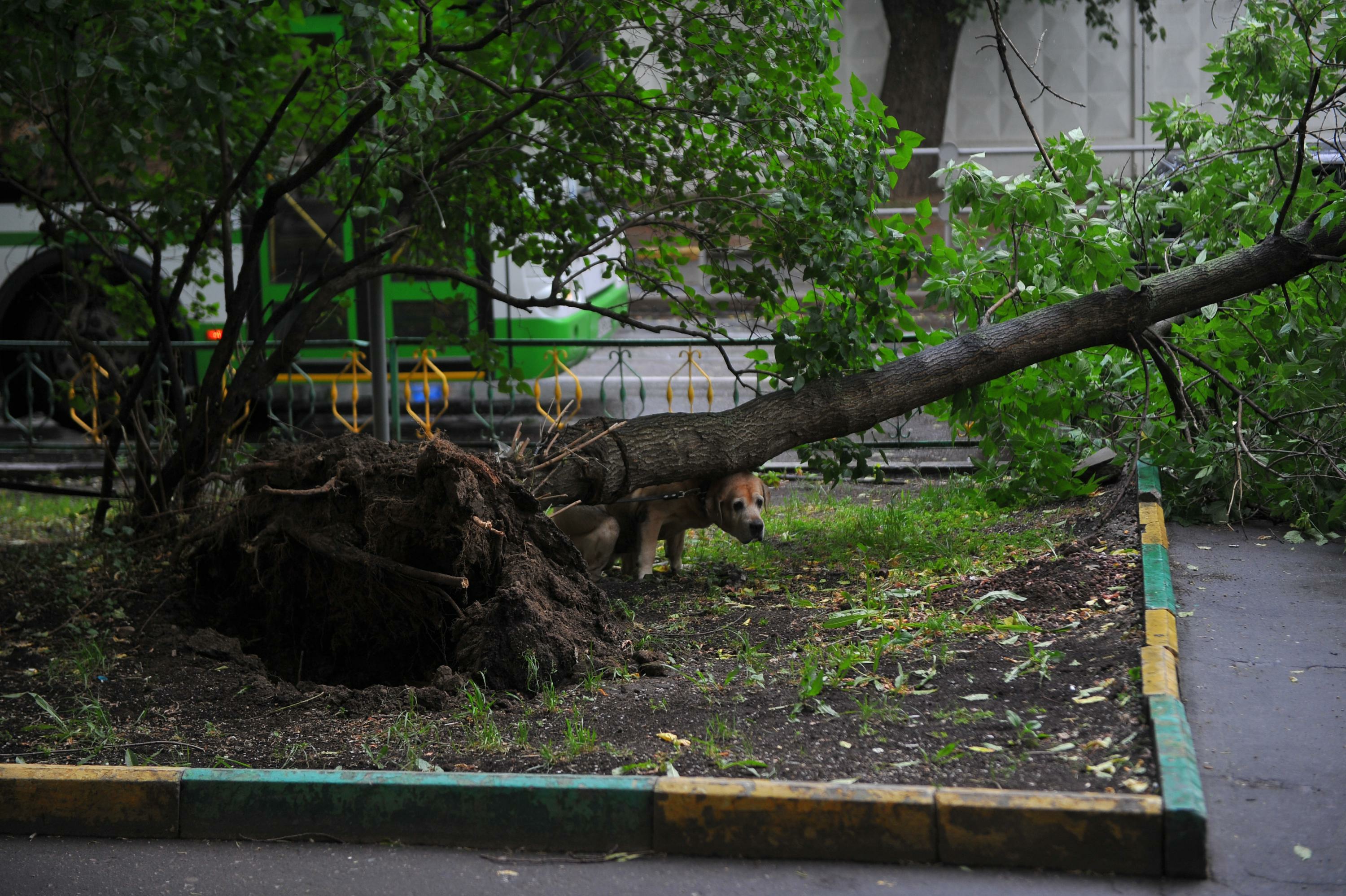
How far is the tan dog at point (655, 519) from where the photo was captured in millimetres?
6133

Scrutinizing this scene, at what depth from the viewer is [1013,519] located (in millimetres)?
7070

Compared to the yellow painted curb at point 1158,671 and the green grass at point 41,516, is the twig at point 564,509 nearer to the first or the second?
the yellow painted curb at point 1158,671

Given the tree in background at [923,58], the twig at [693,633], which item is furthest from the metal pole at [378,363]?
the tree in background at [923,58]

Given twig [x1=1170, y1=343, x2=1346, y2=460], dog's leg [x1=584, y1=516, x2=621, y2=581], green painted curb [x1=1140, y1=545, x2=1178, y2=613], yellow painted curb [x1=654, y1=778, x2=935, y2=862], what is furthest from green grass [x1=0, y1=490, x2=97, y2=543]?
twig [x1=1170, y1=343, x2=1346, y2=460]

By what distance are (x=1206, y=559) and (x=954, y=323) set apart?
2169 mm

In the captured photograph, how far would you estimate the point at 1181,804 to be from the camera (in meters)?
3.05

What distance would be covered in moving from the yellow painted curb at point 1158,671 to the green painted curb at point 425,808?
172 centimetres

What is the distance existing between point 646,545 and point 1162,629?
2.82 metres

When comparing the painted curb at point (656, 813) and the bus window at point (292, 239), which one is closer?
the painted curb at point (656, 813)

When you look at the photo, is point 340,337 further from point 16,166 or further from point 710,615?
point 710,615

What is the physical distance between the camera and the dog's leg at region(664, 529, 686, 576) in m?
6.55

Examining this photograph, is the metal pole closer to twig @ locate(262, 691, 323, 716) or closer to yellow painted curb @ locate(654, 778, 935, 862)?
twig @ locate(262, 691, 323, 716)

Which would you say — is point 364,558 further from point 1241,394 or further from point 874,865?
point 1241,394

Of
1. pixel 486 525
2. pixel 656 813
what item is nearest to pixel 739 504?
pixel 486 525
